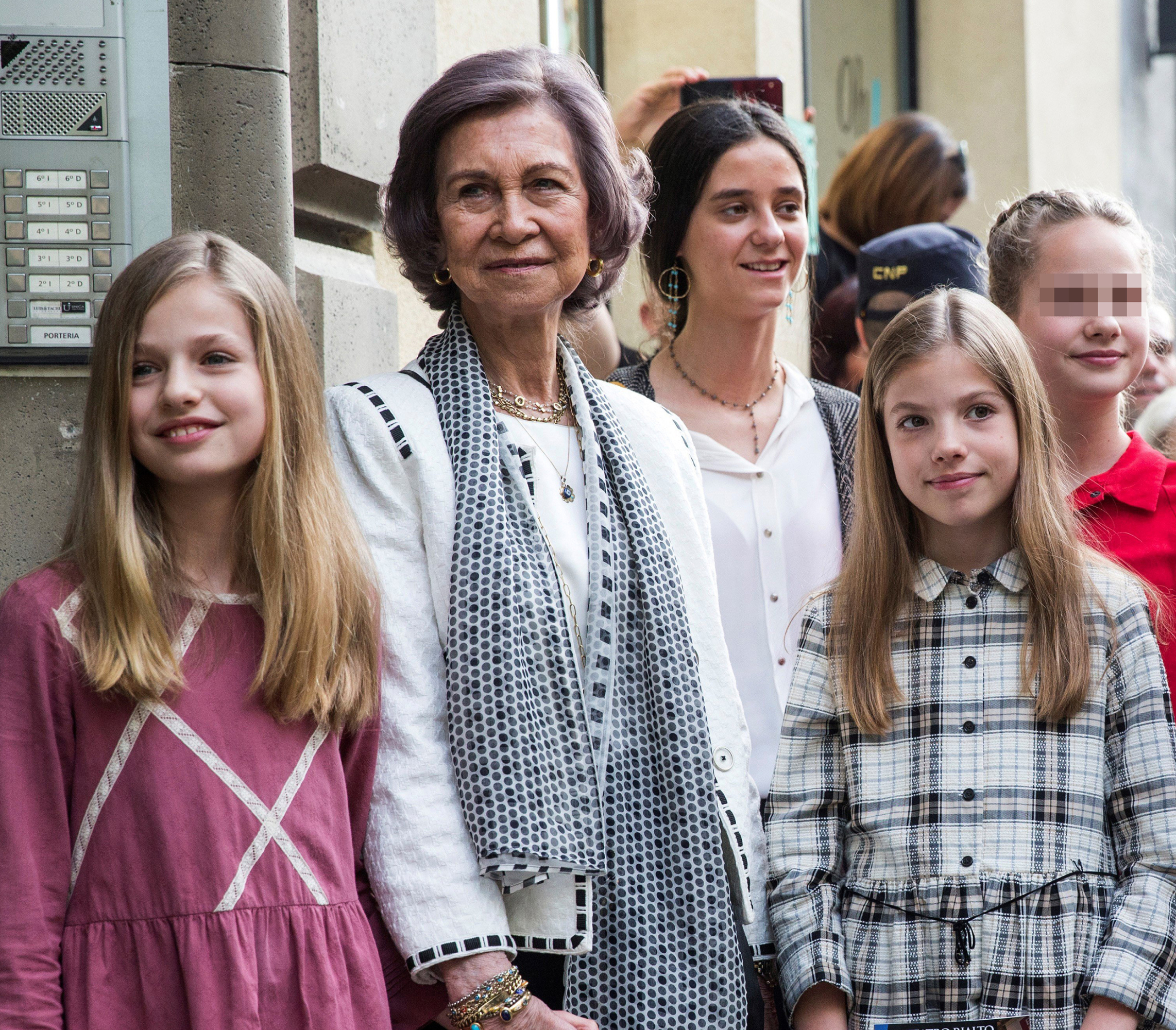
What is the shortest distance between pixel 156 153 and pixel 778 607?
141 cm

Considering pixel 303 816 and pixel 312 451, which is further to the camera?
pixel 312 451

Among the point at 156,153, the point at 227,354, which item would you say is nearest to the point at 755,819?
the point at 227,354

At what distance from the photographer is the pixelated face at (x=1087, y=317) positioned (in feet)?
9.46

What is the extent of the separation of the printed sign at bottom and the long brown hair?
10.0ft

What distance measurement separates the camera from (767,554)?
2949 mm

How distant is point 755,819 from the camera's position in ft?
8.43

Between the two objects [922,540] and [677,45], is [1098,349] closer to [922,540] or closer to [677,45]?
[922,540]

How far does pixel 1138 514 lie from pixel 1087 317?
40 cm

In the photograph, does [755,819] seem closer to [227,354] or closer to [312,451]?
[312,451]

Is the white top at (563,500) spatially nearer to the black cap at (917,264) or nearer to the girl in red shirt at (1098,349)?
the girl in red shirt at (1098,349)

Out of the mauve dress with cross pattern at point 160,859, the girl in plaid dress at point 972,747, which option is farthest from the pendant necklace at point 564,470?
the mauve dress with cross pattern at point 160,859

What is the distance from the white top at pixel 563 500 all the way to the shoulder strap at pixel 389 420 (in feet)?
0.68

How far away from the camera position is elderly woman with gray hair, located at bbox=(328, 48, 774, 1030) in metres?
2.20

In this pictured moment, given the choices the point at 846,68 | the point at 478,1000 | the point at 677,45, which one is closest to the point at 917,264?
the point at 478,1000
